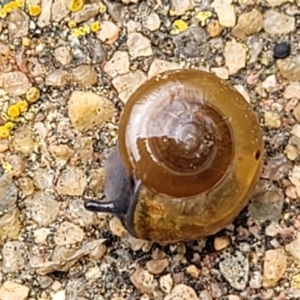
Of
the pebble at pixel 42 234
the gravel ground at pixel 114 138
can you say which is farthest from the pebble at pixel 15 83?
the pebble at pixel 42 234

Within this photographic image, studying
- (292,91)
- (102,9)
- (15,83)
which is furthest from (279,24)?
(15,83)

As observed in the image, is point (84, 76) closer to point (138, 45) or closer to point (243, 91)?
point (138, 45)

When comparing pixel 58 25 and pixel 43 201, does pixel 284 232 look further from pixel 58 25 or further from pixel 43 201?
pixel 58 25

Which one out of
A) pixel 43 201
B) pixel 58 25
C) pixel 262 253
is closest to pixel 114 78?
pixel 58 25

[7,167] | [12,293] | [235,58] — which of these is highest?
[235,58]

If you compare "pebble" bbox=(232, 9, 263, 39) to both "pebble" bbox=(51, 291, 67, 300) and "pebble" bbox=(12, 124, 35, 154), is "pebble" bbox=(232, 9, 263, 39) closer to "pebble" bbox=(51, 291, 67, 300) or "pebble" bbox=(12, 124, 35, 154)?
"pebble" bbox=(12, 124, 35, 154)
